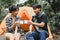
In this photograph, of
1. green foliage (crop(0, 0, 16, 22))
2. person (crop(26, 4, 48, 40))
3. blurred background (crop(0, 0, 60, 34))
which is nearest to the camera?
person (crop(26, 4, 48, 40))

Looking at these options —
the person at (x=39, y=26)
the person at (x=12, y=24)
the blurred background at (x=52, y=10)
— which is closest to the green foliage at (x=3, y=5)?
the blurred background at (x=52, y=10)

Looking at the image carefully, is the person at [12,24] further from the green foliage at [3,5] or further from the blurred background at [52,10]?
the green foliage at [3,5]

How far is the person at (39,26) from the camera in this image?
539 cm

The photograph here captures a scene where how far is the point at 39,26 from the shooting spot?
5371 mm

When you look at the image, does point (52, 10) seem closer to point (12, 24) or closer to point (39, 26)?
point (12, 24)

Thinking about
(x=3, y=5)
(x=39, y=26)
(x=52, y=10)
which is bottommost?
(x=39, y=26)

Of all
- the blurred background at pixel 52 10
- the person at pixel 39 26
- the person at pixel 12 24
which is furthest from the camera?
the blurred background at pixel 52 10

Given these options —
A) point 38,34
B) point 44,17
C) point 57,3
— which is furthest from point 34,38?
point 57,3

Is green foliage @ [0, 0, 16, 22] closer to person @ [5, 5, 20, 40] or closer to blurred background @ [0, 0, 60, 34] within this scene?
blurred background @ [0, 0, 60, 34]

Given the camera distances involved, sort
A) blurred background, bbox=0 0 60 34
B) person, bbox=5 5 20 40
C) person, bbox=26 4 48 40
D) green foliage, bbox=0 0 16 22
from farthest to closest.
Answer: green foliage, bbox=0 0 16 22 → blurred background, bbox=0 0 60 34 → person, bbox=5 5 20 40 → person, bbox=26 4 48 40

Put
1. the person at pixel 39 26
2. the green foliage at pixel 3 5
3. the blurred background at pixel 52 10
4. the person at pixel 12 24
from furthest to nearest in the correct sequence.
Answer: the green foliage at pixel 3 5 → the blurred background at pixel 52 10 → the person at pixel 12 24 → the person at pixel 39 26

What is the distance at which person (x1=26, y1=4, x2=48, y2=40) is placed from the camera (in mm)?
5387

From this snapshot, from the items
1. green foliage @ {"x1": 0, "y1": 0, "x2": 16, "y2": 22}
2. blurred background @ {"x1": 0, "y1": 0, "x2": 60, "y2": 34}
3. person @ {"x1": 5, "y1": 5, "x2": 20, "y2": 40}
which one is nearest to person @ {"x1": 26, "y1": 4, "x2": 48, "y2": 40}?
person @ {"x1": 5, "y1": 5, "x2": 20, "y2": 40}

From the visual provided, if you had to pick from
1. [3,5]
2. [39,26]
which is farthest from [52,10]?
[39,26]
